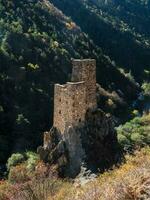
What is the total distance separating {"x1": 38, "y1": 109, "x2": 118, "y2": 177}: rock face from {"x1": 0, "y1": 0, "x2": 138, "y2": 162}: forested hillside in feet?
102

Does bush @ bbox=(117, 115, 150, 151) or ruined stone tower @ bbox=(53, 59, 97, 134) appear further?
bush @ bbox=(117, 115, 150, 151)

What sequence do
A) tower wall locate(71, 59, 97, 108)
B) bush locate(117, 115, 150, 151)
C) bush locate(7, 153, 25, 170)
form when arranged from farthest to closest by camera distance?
bush locate(7, 153, 25, 170) < bush locate(117, 115, 150, 151) < tower wall locate(71, 59, 97, 108)

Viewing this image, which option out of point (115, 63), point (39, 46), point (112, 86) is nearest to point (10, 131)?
→ point (39, 46)

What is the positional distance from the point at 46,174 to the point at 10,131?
145 feet

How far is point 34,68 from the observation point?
3588 inches

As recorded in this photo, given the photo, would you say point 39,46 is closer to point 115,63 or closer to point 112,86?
point 112,86

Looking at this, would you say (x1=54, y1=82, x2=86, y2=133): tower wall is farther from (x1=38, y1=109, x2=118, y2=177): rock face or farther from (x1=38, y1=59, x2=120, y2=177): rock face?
(x1=38, y1=109, x2=118, y2=177): rock face

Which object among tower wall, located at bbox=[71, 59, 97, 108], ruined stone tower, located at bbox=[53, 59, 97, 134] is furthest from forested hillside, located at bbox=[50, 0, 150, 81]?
ruined stone tower, located at bbox=[53, 59, 97, 134]

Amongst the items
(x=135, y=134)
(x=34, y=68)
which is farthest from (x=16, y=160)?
(x=34, y=68)

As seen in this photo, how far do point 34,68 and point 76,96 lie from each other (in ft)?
199

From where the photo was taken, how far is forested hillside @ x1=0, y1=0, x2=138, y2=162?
248 feet

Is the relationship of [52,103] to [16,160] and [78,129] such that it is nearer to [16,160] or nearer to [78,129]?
[16,160]

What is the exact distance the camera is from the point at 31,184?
1025 inches

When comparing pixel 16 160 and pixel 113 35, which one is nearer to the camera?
pixel 16 160
